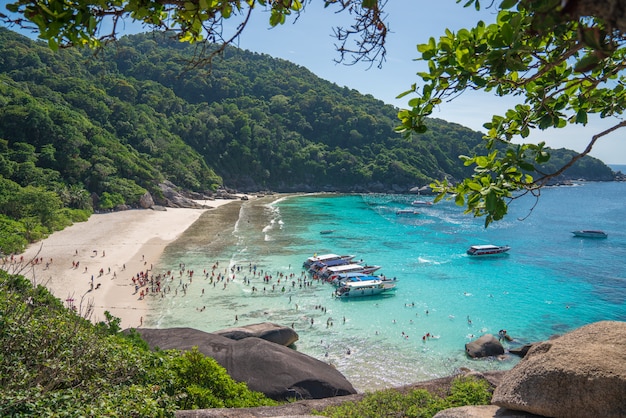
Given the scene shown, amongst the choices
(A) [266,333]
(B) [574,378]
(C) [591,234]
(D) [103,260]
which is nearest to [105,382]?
(B) [574,378]

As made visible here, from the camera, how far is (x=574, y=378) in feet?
17.4

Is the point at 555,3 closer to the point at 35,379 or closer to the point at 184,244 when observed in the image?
the point at 35,379

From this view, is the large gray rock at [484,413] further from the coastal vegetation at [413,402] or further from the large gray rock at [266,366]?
the large gray rock at [266,366]

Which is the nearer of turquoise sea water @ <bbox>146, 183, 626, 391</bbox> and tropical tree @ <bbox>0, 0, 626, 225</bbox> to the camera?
tropical tree @ <bbox>0, 0, 626, 225</bbox>

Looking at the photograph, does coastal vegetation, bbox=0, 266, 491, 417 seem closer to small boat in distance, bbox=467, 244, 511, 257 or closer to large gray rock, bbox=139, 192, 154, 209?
small boat in distance, bbox=467, 244, 511, 257

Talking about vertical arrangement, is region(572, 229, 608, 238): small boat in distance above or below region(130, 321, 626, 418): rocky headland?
below

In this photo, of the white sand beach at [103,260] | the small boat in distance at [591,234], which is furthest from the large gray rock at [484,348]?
the small boat in distance at [591,234]

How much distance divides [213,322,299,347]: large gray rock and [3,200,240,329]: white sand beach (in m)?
6.10

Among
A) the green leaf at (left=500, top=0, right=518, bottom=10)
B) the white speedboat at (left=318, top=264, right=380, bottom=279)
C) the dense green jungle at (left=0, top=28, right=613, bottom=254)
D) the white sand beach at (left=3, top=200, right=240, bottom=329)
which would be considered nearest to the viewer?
the green leaf at (left=500, top=0, right=518, bottom=10)

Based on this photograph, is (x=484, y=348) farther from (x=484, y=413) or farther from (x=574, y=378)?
(x=574, y=378)

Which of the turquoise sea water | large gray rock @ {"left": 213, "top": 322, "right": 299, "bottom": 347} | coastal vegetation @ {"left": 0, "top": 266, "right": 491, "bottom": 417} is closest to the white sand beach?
the turquoise sea water

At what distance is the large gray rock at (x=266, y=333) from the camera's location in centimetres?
1909

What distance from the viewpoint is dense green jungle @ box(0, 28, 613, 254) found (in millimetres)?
47594

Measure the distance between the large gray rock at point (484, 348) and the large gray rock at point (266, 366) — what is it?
9.09 metres
